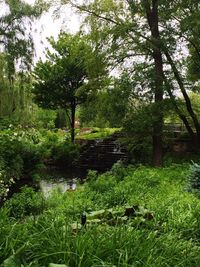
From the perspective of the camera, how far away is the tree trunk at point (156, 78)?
43.9ft

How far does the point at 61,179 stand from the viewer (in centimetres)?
1734

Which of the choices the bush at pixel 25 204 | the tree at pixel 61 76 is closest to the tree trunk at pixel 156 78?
the bush at pixel 25 204

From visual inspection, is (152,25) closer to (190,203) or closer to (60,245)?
(190,203)

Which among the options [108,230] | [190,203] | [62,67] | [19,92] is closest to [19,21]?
[19,92]

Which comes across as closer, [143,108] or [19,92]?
[143,108]

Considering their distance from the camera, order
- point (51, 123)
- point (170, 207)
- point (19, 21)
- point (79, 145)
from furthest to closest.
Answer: point (51, 123), point (79, 145), point (19, 21), point (170, 207)

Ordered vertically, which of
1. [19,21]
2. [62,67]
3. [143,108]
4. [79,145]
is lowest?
[79,145]

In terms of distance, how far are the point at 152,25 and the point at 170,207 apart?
952 centimetres

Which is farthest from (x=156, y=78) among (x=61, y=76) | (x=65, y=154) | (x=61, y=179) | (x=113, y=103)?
(x=61, y=76)

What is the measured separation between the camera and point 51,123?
1396 inches

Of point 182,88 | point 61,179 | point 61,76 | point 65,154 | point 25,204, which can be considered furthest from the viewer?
point 61,76

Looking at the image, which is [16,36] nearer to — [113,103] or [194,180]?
[113,103]

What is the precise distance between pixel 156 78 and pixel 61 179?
Answer: 6.60m

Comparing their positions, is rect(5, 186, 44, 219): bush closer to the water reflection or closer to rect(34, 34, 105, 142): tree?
the water reflection
